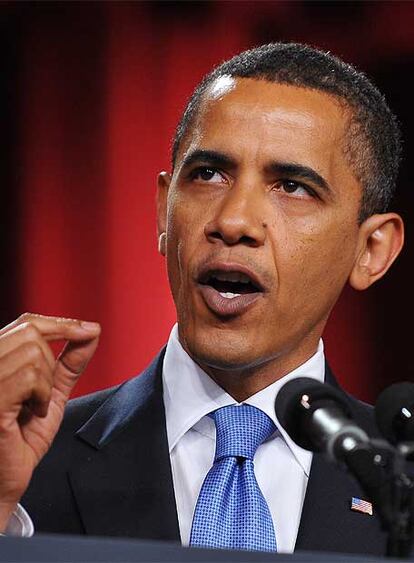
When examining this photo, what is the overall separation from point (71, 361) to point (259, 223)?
0.92 ft

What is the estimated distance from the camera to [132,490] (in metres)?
1.50

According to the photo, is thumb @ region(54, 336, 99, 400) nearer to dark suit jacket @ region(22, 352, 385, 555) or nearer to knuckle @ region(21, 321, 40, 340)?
knuckle @ region(21, 321, 40, 340)

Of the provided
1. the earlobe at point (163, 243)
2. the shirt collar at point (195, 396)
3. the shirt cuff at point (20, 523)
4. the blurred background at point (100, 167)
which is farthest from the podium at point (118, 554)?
the blurred background at point (100, 167)

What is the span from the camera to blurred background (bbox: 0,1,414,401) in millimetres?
2549

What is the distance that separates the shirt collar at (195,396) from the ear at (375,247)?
13cm

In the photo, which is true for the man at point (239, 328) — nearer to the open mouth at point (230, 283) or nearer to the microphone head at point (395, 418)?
the open mouth at point (230, 283)

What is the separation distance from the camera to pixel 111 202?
101 inches

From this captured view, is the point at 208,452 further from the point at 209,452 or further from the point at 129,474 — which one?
the point at 129,474

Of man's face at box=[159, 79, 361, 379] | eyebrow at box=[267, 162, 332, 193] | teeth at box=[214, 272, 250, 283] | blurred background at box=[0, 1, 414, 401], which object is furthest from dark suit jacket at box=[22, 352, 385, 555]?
blurred background at box=[0, 1, 414, 401]

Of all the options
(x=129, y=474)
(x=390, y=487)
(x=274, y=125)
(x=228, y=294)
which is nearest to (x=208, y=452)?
(x=129, y=474)

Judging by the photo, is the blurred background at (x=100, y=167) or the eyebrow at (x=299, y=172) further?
the blurred background at (x=100, y=167)

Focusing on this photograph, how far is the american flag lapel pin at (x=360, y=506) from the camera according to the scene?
1.50m

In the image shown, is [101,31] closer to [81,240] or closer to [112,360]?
[81,240]

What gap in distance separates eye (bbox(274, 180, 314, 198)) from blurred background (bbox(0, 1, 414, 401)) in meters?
1.07
